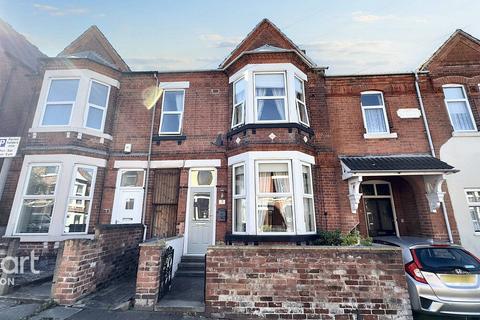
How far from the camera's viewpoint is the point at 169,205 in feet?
27.9

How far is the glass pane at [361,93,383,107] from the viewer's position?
9312 mm

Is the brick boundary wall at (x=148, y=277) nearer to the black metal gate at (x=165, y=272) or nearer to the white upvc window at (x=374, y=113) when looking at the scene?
the black metal gate at (x=165, y=272)

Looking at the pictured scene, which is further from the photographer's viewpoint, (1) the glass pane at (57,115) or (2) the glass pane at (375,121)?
(2) the glass pane at (375,121)

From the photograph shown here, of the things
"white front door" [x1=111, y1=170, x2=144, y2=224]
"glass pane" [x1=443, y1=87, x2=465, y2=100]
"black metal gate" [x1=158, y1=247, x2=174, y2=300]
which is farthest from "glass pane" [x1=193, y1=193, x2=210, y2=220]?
"glass pane" [x1=443, y1=87, x2=465, y2=100]

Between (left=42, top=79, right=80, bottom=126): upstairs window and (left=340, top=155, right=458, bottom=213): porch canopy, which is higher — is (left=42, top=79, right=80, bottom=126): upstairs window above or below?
above

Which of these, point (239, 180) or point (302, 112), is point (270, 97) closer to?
point (302, 112)

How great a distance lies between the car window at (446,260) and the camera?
454cm

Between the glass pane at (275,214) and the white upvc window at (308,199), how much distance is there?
0.60 m

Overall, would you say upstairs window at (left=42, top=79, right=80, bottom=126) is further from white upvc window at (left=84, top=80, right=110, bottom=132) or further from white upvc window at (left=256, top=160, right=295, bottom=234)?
white upvc window at (left=256, top=160, right=295, bottom=234)

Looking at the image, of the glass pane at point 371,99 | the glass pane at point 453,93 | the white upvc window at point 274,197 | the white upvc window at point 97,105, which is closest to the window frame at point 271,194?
the white upvc window at point 274,197

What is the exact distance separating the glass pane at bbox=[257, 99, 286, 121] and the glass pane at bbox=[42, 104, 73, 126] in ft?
23.3

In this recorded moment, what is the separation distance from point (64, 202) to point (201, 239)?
15.5 ft

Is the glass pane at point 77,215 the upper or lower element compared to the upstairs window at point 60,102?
lower

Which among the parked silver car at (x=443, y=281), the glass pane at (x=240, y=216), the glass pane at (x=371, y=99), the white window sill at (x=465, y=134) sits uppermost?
the glass pane at (x=371, y=99)
